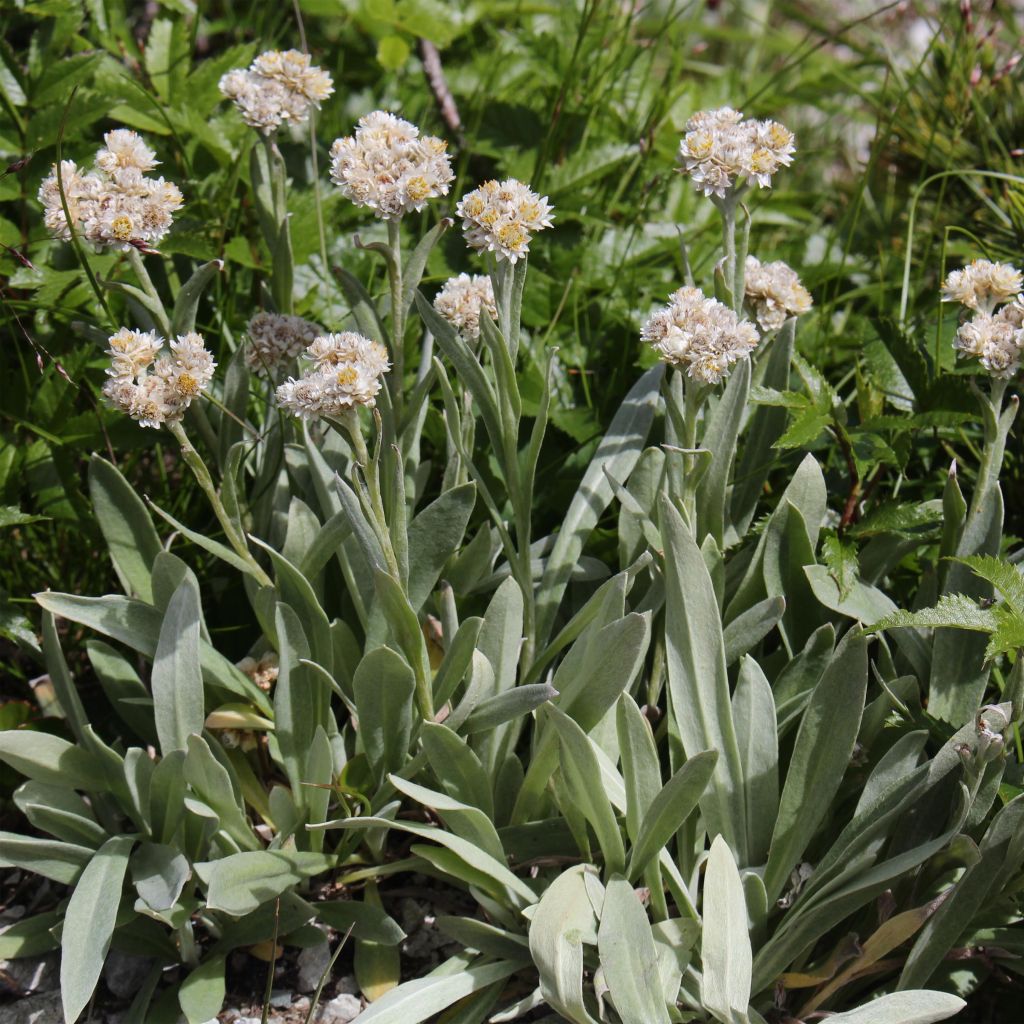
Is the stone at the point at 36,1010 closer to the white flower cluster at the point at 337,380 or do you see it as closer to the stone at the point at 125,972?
the stone at the point at 125,972

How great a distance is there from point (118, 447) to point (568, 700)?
2.95 feet

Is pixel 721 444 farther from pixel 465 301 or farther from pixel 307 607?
pixel 307 607

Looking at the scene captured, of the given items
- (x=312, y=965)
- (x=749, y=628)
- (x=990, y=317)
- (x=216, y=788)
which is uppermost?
(x=990, y=317)

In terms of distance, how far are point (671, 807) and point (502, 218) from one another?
756mm

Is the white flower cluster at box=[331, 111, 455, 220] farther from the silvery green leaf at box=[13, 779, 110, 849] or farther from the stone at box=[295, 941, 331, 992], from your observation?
the stone at box=[295, 941, 331, 992]

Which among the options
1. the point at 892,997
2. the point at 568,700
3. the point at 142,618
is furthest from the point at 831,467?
the point at 142,618

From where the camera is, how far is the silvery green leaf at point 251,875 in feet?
4.74

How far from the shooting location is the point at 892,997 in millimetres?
1359

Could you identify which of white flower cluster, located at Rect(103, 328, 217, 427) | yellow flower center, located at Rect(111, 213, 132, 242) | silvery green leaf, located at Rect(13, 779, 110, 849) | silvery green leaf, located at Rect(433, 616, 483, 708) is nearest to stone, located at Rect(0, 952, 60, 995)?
silvery green leaf, located at Rect(13, 779, 110, 849)

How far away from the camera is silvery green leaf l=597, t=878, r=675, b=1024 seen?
1.33m

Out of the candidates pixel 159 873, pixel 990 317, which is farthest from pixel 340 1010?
pixel 990 317

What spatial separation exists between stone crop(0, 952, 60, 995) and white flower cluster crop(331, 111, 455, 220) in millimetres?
1118

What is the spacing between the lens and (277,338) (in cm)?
172

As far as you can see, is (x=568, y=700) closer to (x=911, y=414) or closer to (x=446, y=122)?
(x=911, y=414)
